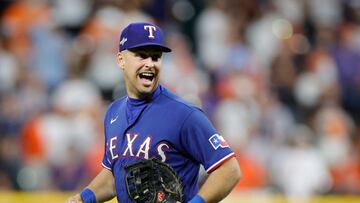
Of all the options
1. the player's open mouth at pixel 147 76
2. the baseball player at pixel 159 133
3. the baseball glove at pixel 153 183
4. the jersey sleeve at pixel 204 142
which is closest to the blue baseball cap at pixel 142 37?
the baseball player at pixel 159 133

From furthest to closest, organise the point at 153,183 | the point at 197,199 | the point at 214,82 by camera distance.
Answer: the point at 214,82 < the point at 153,183 < the point at 197,199

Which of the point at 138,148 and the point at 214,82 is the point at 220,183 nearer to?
the point at 138,148

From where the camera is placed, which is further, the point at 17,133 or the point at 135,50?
the point at 17,133

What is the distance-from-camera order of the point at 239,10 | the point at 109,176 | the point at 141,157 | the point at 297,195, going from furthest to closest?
the point at 239,10 → the point at 297,195 → the point at 109,176 → the point at 141,157

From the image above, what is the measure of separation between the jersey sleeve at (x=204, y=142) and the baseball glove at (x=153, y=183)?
0.18 meters

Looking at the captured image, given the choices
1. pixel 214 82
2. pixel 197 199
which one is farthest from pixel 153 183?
pixel 214 82

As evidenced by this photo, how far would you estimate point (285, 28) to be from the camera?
12195 mm

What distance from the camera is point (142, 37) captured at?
16.6 feet

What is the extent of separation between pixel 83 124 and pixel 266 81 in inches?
91.7

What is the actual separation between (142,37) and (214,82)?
6.35 metres

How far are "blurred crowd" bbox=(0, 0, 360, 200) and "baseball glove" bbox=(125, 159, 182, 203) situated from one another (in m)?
4.88

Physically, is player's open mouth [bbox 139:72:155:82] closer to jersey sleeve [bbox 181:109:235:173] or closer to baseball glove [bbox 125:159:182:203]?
jersey sleeve [bbox 181:109:235:173]

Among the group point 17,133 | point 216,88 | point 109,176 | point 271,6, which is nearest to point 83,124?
point 17,133

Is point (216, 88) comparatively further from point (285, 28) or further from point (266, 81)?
point (285, 28)
